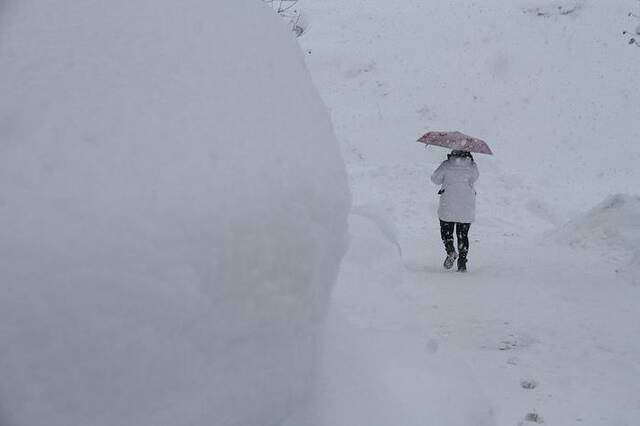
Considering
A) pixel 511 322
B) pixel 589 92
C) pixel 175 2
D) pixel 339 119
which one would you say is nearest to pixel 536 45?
A: pixel 589 92

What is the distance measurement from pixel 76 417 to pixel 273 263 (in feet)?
2.22

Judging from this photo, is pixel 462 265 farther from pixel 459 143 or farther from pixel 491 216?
pixel 491 216

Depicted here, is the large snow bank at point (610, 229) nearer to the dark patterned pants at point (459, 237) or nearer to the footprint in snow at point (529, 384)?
the dark patterned pants at point (459, 237)

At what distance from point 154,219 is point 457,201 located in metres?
7.32

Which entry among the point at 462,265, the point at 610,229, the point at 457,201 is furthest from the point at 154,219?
the point at 610,229

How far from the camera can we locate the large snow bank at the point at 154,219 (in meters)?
1.74

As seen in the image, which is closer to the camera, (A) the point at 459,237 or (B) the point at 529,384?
(B) the point at 529,384

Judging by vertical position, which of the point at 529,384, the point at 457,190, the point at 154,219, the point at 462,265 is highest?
the point at 154,219

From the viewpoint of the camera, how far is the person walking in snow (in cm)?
878

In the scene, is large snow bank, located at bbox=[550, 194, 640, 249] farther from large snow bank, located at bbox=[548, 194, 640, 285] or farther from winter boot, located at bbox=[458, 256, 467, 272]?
winter boot, located at bbox=[458, 256, 467, 272]

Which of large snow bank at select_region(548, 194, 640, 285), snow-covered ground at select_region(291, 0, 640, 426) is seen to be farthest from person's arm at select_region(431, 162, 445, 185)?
large snow bank at select_region(548, 194, 640, 285)

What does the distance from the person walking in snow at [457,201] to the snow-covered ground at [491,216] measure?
0.33 metres

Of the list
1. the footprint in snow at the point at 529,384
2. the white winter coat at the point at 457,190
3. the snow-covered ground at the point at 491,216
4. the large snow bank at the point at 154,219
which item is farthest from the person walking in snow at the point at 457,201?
the large snow bank at the point at 154,219

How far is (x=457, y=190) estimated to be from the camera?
348 inches
